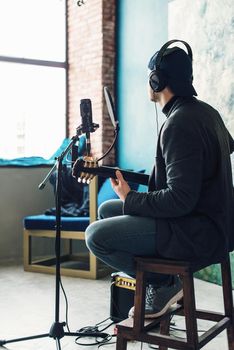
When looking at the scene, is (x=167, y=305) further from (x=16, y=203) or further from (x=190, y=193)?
(x=16, y=203)

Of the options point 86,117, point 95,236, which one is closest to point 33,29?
point 86,117

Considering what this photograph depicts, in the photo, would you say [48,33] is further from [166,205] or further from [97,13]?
[166,205]

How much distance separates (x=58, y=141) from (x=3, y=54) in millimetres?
1032

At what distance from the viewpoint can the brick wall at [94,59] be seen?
→ 479 centimetres

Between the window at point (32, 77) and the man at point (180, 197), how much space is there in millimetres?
3324

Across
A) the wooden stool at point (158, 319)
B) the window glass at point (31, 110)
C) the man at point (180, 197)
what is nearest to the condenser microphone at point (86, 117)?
the man at point (180, 197)

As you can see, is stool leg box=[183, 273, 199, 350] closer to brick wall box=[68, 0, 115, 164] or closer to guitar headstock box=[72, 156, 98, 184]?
guitar headstock box=[72, 156, 98, 184]

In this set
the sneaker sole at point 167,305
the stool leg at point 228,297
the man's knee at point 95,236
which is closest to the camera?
the man's knee at point 95,236

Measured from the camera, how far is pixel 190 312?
1.67 meters

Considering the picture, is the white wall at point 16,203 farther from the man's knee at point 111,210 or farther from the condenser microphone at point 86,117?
the man's knee at point 111,210

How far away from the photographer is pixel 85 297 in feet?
10.7

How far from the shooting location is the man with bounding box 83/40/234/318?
1644 millimetres

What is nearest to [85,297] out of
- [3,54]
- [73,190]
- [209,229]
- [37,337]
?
[37,337]

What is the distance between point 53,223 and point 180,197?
7.88 ft
